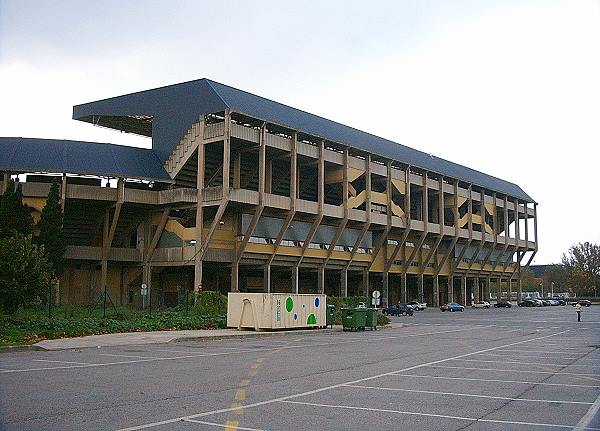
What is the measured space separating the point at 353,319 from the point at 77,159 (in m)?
32.2

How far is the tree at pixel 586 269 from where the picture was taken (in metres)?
132

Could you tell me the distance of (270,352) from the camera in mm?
22312

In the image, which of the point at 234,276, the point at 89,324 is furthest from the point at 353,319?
the point at 234,276

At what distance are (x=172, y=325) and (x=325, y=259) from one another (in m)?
37.8

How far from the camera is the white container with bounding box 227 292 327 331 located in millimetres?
33031

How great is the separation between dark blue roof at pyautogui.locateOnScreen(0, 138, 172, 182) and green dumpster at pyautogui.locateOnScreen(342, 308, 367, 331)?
28.4 metres

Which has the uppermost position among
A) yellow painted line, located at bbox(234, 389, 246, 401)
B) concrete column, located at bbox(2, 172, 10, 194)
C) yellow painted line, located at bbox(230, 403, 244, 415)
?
concrete column, located at bbox(2, 172, 10, 194)

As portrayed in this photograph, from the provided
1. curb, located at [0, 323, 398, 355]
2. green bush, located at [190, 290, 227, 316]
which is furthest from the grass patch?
curb, located at [0, 323, 398, 355]

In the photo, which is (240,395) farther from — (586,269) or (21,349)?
(586,269)

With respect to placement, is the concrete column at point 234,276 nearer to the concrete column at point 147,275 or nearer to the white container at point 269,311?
the concrete column at point 147,275

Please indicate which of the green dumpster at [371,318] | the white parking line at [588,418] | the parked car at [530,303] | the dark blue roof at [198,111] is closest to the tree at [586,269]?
the parked car at [530,303]

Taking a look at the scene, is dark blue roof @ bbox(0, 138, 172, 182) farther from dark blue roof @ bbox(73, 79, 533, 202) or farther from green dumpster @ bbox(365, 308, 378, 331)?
green dumpster @ bbox(365, 308, 378, 331)

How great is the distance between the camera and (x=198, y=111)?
58.7 meters

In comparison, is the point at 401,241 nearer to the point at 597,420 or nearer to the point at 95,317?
the point at 95,317
